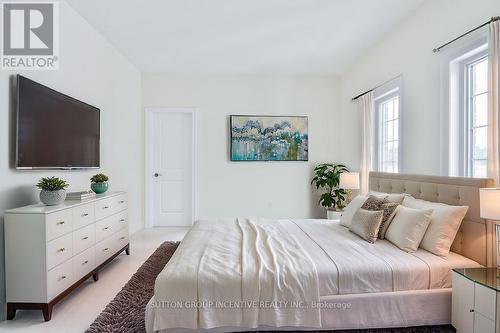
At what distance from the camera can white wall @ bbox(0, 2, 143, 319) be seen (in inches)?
86.7

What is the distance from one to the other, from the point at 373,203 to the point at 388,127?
1549 mm

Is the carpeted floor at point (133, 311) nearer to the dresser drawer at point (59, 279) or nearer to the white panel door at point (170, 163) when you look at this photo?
the dresser drawer at point (59, 279)

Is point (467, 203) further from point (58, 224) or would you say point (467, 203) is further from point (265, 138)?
point (265, 138)

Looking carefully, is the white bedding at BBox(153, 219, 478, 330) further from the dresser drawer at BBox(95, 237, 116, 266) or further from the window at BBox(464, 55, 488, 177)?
the dresser drawer at BBox(95, 237, 116, 266)

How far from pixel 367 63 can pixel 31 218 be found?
447cm

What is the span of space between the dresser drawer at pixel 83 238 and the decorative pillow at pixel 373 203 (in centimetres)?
268

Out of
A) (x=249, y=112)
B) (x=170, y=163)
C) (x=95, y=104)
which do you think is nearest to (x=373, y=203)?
(x=249, y=112)

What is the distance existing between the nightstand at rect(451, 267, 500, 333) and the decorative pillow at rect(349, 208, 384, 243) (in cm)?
65

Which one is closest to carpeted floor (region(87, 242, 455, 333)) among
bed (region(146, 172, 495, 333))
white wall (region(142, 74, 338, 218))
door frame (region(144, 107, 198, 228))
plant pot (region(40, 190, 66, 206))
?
bed (region(146, 172, 495, 333))

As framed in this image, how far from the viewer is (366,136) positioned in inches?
157

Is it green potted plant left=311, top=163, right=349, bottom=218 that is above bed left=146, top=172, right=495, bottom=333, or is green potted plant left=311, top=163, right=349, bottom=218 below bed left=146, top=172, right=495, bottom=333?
above

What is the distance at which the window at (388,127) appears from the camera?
3453mm

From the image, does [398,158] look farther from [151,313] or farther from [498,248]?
[151,313]

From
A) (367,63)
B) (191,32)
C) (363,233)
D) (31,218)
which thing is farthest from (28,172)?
(367,63)
